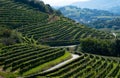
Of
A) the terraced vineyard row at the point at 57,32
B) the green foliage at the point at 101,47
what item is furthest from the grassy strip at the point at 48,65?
the terraced vineyard row at the point at 57,32

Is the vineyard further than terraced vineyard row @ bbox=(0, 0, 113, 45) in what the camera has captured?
No

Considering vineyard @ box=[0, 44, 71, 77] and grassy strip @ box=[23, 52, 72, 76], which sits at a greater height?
vineyard @ box=[0, 44, 71, 77]

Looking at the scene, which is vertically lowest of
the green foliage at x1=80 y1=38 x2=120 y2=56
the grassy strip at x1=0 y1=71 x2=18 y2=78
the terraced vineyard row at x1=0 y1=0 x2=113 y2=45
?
the green foliage at x1=80 y1=38 x2=120 y2=56

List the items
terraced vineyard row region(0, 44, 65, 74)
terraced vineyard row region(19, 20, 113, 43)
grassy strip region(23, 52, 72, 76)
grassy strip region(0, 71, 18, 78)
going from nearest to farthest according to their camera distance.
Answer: grassy strip region(0, 71, 18, 78)
terraced vineyard row region(0, 44, 65, 74)
grassy strip region(23, 52, 72, 76)
terraced vineyard row region(19, 20, 113, 43)

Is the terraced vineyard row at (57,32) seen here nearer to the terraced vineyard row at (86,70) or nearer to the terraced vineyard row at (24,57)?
the terraced vineyard row at (24,57)

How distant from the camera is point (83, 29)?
19338cm

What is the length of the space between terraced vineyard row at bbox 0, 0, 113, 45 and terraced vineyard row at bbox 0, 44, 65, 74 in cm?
4862

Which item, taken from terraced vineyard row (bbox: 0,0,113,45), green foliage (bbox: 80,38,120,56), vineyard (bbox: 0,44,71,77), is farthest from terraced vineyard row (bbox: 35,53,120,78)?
terraced vineyard row (bbox: 0,0,113,45)

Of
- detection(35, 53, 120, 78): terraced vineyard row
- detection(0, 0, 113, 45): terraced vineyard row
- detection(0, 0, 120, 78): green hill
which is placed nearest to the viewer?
detection(0, 0, 120, 78): green hill

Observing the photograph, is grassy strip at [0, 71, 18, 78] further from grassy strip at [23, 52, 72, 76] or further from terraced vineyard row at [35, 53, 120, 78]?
terraced vineyard row at [35, 53, 120, 78]

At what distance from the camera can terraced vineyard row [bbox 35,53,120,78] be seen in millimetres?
79019

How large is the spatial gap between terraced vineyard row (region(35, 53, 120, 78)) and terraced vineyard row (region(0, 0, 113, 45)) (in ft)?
170

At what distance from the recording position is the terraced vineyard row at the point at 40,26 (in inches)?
6024

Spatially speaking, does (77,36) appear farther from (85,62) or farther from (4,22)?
(85,62)
